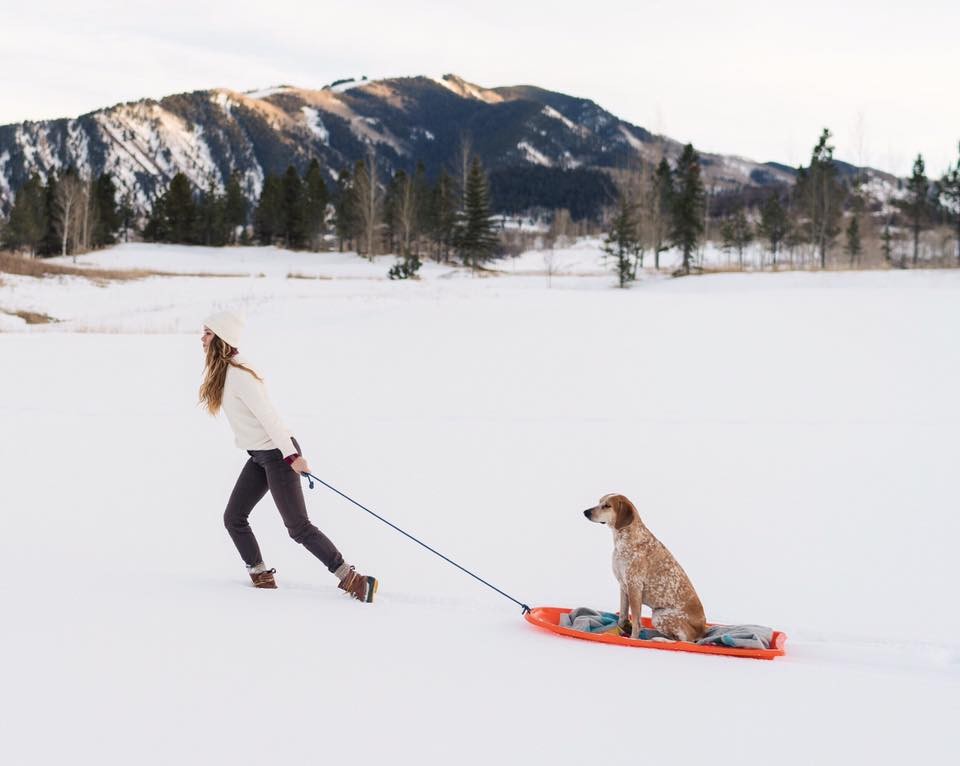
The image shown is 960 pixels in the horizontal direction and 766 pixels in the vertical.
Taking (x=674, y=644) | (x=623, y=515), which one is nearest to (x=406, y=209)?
(x=623, y=515)

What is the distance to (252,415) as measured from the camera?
15.8 ft

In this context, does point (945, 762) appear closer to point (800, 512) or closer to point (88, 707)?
point (88, 707)

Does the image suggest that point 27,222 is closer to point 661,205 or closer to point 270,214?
point 270,214

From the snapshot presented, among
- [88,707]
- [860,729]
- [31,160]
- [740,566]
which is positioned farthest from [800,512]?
[31,160]

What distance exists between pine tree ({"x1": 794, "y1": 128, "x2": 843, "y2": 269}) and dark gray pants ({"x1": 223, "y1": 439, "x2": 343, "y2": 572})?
4594 centimetres

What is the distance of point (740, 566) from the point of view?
6836 millimetres

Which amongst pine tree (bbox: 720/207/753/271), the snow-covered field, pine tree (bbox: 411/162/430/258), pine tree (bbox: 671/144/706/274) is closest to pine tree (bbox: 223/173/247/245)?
pine tree (bbox: 411/162/430/258)

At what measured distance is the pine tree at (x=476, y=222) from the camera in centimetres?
5275

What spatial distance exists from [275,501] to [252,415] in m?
0.56

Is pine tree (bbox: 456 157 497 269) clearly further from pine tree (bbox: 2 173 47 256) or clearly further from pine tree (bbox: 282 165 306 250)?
pine tree (bbox: 2 173 47 256)

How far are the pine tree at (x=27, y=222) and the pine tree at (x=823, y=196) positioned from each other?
168ft

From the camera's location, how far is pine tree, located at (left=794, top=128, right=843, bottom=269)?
46.2 meters

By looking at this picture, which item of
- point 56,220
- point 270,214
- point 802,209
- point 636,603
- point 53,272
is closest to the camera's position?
point 636,603

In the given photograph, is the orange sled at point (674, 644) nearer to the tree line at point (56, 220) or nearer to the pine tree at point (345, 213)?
the tree line at point (56, 220)
